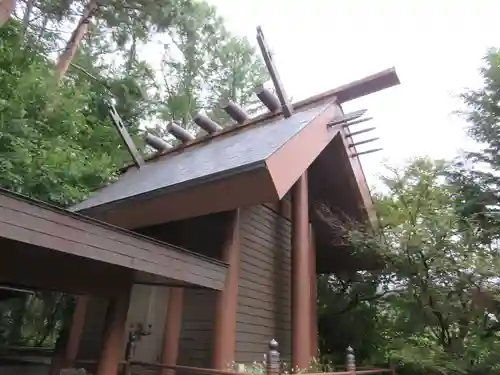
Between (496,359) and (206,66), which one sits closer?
(496,359)

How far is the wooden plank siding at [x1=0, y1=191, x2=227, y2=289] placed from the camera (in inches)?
96.1

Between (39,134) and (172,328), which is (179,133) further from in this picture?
(172,328)

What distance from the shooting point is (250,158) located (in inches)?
162

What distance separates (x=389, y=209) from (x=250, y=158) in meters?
3.47

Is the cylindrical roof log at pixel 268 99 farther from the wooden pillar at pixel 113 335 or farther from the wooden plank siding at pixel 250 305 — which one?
the wooden pillar at pixel 113 335

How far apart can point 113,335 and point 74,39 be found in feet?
24.3

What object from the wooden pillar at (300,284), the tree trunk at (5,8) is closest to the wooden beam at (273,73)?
the wooden pillar at (300,284)

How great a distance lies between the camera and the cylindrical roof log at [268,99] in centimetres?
622

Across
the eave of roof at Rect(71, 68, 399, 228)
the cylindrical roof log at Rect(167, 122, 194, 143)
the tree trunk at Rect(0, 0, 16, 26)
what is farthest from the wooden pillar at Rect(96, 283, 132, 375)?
the tree trunk at Rect(0, 0, 16, 26)

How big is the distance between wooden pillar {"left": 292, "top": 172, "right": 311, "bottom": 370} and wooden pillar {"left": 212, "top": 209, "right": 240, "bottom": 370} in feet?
2.43

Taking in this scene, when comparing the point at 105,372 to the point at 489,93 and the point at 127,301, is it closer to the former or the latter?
the point at 127,301

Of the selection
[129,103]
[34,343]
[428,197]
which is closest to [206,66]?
[129,103]

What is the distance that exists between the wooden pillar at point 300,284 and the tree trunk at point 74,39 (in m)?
5.58

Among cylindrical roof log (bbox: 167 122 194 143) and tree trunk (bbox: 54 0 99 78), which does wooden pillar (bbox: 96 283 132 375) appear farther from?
tree trunk (bbox: 54 0 99 78)
